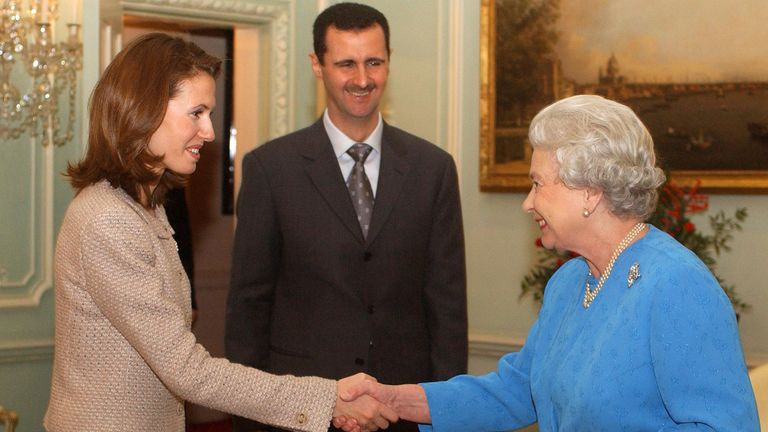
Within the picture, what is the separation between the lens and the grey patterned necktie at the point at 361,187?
353 centimetres

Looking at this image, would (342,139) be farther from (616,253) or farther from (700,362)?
(700,362)

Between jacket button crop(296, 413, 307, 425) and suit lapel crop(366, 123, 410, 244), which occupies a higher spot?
suit lapel crop(366, 123, 410, 244)

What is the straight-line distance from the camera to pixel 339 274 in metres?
3.43

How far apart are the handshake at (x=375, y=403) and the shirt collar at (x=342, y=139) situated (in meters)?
0.88

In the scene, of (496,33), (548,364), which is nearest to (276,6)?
(496,33)

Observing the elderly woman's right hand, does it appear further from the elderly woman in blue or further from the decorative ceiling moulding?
the decorative ceiling moulding

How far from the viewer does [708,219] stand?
498 centimetres

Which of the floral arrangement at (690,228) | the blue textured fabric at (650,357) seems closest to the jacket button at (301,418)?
the blue textured fabric at (650,357)

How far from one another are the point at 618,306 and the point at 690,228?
2.32m

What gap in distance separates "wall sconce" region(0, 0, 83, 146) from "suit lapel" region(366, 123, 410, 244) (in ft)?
6.11

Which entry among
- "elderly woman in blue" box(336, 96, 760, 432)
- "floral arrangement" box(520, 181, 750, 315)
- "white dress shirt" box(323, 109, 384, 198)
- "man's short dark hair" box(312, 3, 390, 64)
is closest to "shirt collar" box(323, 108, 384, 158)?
"white dress shirt" box(323, 109, 384, 198)

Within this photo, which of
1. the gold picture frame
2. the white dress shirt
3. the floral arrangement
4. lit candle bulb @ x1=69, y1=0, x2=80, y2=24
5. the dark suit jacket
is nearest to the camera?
the dark suit jacket

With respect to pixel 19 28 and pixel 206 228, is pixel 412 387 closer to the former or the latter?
pixel 19 28

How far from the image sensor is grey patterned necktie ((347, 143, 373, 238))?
3533 mm
